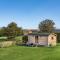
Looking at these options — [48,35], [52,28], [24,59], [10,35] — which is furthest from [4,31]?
[24,59]

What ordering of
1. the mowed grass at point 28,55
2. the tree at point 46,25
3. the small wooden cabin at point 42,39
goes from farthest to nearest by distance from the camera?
1. the tree at point 46,25
2. the small wooden cabin at point 42,39
3. the mowed grass at point 28,55

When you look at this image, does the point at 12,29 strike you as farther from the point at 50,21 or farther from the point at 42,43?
the point at 42,43

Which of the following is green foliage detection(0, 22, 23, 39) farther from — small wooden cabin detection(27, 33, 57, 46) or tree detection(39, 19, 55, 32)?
small wooden cabin detection(27, 33, 57, 46)

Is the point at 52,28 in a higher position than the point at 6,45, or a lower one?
higher

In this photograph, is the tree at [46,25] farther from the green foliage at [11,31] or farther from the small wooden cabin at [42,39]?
the small wooden cabin at [42,39]

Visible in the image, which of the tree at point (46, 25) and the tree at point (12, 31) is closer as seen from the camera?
the tree at point (12, 31)

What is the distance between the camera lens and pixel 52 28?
6900cm

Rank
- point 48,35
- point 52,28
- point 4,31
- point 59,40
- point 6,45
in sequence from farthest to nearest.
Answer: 1. point 52,28
2. point 4,31
3. point 59,40
4. point 48,35
5. point 6,45

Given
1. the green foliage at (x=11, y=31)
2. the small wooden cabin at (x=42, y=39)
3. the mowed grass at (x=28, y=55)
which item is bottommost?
the mowed grass at (x=28, y=55)

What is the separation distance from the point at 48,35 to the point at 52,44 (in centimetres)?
202

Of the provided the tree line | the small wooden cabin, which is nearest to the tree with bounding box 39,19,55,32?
the tree line

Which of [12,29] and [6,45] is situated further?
[12,29]

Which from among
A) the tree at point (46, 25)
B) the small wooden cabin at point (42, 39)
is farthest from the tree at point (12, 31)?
the small wooden cabin at point (42, 39)

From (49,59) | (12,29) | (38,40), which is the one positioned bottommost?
(49,59)
